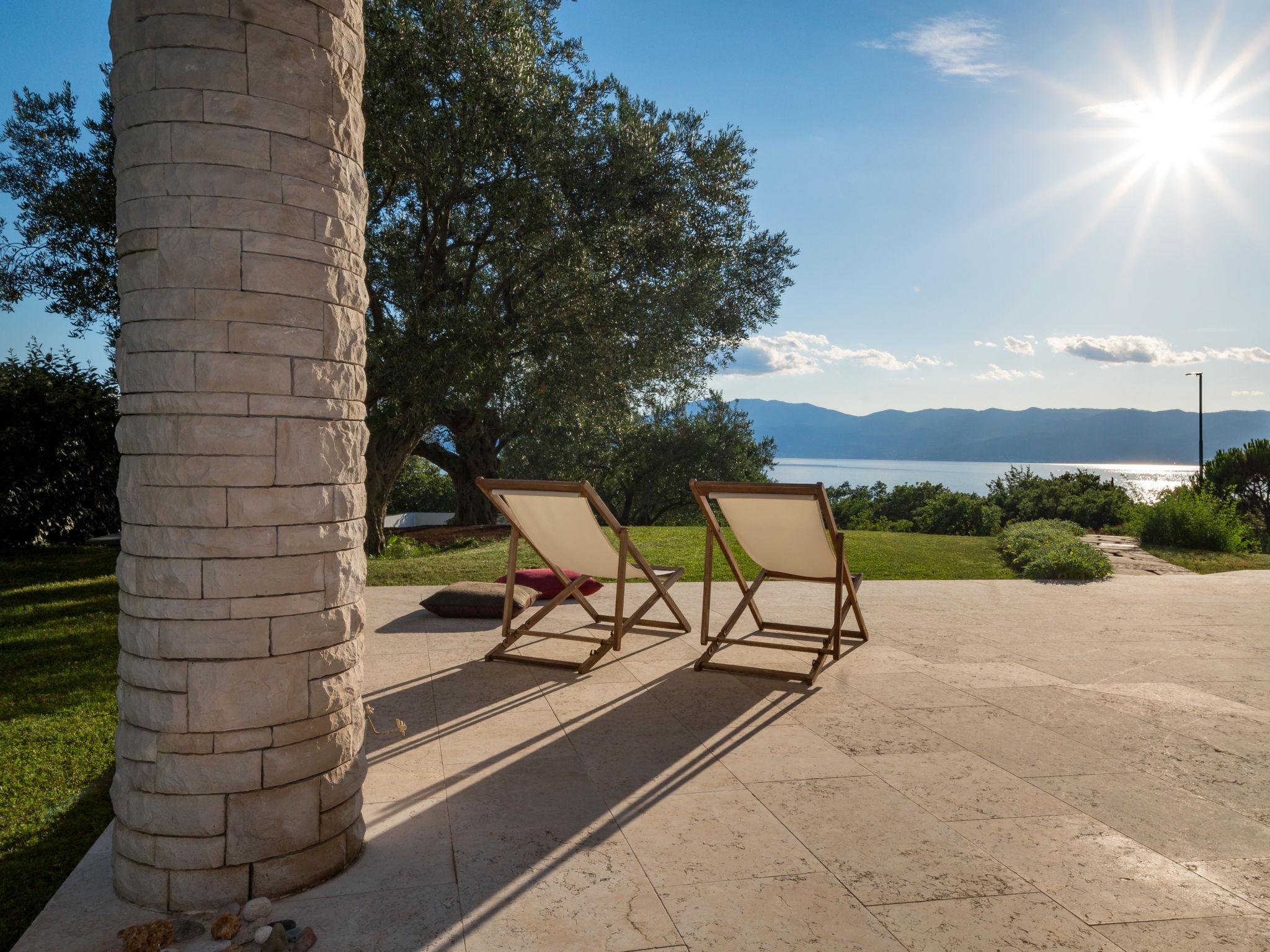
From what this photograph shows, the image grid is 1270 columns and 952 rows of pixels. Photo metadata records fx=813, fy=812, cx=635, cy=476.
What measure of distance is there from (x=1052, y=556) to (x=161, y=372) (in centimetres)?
908

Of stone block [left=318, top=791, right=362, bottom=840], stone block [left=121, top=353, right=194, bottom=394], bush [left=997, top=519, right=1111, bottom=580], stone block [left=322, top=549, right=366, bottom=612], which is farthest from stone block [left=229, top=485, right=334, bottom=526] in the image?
bush [left=997, top=519, right=1111, bottom=580]

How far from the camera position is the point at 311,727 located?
2209 millimetres

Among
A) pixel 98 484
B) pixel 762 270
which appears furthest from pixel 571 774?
pixel 762 270

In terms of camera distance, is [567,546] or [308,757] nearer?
[308,757]

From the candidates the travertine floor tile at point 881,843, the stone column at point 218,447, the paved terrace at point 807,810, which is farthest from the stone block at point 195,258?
the travertine floor tile at point 881,843

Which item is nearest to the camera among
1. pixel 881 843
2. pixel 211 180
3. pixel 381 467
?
pixel 211 180

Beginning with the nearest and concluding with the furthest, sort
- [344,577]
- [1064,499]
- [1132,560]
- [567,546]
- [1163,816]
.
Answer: [344,577] < [1163,816] < [567,546] < [1132,560] < [1064,499]

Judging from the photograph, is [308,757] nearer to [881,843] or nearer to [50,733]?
[881,843]

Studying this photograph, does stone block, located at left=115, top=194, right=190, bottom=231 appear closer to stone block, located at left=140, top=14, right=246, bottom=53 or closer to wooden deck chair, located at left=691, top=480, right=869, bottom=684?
stone block, located at left=140, top=14, right=246, bottom=53

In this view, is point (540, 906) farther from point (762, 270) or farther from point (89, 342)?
point (762, 270)

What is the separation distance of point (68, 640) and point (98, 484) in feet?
17.2

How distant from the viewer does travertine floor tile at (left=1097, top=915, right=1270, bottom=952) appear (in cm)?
193

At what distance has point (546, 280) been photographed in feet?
34.3

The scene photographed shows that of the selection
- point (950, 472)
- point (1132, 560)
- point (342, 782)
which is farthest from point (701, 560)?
point (950, 472)
